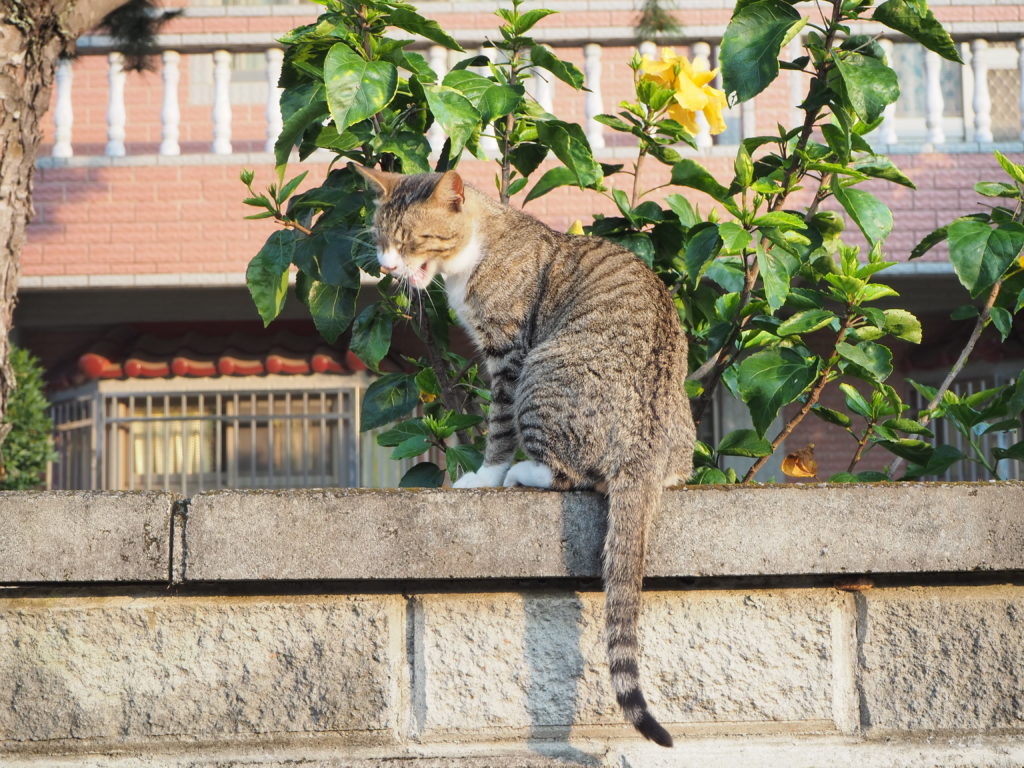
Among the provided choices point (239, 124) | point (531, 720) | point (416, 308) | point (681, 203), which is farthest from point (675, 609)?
point (239, 124)

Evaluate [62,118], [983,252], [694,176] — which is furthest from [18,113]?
[62,118]

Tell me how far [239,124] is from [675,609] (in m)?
9.70

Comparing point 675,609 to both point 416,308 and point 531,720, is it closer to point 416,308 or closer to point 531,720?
point 531,720

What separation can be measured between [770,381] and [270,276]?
1.18 metres

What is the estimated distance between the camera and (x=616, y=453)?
7.06ft

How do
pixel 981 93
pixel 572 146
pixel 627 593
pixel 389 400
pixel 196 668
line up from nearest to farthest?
pixel 627 593 < pixel 196 668 < pixel 572 146 < pixel 389 400 < pixel 981 93

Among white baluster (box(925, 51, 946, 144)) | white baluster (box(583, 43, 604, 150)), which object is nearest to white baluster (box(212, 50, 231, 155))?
white baluster (box(583, 43, 604, 150))

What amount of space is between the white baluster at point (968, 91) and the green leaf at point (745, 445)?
6.64 m

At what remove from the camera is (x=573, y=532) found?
1.93 meters

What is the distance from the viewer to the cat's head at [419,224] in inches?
110

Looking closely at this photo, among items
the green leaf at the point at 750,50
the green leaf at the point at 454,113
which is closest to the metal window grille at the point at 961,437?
the green leaf at the point at 750,50

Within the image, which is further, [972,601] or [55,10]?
[55,10]

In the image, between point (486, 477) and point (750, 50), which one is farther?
point (486, 477)

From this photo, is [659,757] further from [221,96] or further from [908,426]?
[221,96]
